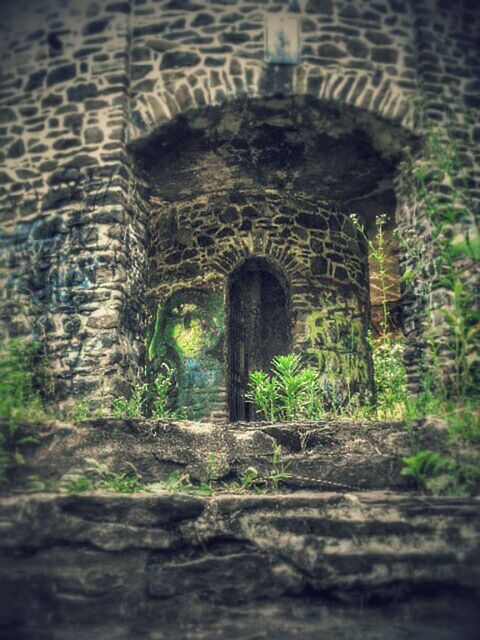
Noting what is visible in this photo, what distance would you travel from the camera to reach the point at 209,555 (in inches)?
118

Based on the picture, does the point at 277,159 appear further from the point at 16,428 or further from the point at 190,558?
the point at 190,558

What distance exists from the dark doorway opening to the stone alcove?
0.04m

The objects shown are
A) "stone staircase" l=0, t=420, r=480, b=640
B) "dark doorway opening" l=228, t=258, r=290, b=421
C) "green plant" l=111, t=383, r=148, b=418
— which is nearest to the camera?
"stone staircase" l=0, t=420, r=480, b=640

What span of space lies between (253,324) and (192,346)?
96cm

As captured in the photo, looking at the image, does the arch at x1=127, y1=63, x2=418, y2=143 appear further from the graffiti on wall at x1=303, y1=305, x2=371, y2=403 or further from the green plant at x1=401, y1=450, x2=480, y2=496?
the green plant at x1=401, y1=450, x2=480, y2=496

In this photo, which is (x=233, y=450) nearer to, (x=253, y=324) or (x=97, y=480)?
(x=97, y=480)

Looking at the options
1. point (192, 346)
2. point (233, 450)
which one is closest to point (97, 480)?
point (233, 450)

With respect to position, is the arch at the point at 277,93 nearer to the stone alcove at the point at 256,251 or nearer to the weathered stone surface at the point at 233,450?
the stone alcove at the point at 256,251

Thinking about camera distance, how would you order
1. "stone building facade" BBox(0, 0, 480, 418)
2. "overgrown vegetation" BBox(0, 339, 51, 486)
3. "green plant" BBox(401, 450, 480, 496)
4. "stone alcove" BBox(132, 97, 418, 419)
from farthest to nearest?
"stone alcove" BBox(132, 97, 418, 419) < "stone building facade" BBox(0, 0, 480, 418) < "overgrown vegetation" BBox(0, 339, 51, 486) < "green plant" BBox(401, 450, 480, 496)

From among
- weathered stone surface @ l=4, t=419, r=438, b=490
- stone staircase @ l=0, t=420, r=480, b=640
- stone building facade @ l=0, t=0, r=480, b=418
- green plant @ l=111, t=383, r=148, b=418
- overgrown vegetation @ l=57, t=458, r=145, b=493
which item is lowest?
stone staircase @ l=0, t=420, r=480, b=640

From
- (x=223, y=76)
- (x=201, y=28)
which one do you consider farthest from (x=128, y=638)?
(x=201, y=28)

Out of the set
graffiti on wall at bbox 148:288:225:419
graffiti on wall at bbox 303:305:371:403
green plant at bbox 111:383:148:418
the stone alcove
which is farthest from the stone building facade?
graffiti on wall at bbox 303:305:371:403

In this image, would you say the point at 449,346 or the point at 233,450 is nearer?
the point at 233,450

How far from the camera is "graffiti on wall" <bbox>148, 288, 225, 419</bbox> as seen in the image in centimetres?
706
